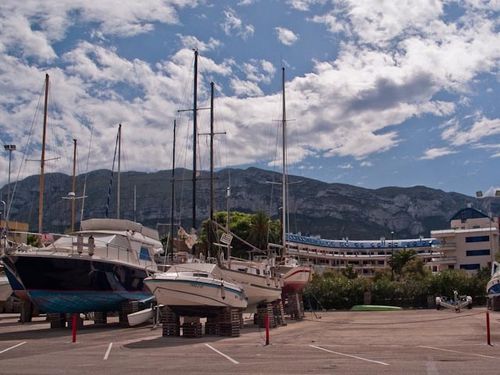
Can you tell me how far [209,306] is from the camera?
78.9ft

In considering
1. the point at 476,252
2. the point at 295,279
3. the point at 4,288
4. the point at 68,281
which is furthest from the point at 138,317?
the point at 476,252

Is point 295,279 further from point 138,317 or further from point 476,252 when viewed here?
point 476,252

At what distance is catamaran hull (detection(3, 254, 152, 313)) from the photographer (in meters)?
27.5

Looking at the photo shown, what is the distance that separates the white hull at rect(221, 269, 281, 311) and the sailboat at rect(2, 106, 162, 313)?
214 inches

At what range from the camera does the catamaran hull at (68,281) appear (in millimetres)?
27516

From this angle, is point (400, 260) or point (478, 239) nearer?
point (400, 260)

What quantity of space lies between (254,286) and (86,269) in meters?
7.59

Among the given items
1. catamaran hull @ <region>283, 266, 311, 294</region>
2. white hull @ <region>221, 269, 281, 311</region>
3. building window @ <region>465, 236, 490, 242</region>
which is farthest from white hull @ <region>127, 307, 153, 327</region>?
building window @ <region>465, 236, 490, 242</region>

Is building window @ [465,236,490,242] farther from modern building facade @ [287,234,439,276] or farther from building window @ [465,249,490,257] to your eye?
modern building facade @ [287,234,439,276]

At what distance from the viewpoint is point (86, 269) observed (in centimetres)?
2859

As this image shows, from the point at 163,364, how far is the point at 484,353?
8.48 metres

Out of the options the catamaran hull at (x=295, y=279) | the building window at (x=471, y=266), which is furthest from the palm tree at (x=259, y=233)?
the building window at (x=471, y=266)

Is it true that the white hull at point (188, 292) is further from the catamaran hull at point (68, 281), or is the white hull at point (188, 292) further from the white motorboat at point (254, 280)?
the catamaran hull at point (68, 281)

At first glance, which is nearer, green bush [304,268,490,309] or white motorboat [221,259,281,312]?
white motorboat [221,259,281,312]
